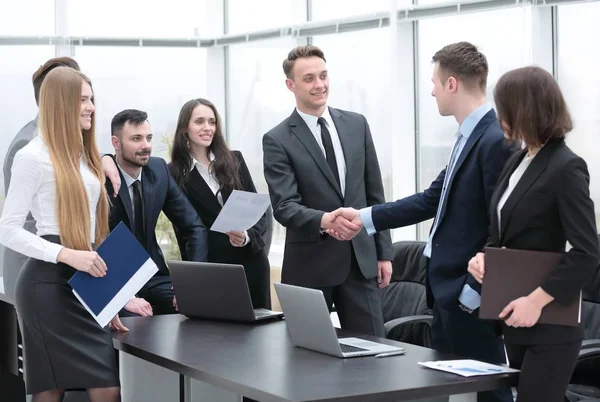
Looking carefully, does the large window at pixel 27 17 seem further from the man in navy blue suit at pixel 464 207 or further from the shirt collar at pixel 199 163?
the man in navy blue suit at pixel 464 207

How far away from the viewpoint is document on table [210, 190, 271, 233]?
13.7 ft

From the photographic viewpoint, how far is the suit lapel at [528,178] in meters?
2.79

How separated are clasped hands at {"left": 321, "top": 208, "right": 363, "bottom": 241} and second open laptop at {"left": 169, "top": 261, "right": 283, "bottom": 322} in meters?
0.40

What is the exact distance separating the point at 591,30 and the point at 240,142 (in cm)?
360

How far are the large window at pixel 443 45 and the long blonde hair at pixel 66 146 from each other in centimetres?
329

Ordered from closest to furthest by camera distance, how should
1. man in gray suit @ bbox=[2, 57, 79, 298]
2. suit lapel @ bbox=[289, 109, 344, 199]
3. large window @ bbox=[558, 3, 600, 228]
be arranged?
1. suit lapel @ bbox=[289, 109, 344, 199]
2. man in gray suit @ bbox=[2, 57, 79, 298]
3. large window @ bbox=[558, 3, 600, 228]

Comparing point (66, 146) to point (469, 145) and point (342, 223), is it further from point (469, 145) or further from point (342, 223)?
point (469, 145)

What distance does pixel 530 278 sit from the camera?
2.72 m

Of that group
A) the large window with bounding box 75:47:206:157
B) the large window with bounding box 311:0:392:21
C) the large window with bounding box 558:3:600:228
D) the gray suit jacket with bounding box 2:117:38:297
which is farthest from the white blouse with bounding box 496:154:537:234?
the large window with bounding box 75:47:206:157

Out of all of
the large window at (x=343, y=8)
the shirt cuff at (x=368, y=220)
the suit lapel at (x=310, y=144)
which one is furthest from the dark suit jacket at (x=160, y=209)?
the large window at (x=343, y=8)

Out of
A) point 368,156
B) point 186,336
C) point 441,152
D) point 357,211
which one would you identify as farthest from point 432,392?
point 441,152

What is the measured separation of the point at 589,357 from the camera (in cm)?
397

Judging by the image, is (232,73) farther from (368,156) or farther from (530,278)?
(530,278)

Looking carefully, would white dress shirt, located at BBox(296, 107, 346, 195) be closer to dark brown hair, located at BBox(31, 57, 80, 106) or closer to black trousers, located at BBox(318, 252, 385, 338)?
black trousers, located at BBox(318, 252, 385, 338)
